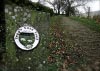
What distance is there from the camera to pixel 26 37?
6.21m

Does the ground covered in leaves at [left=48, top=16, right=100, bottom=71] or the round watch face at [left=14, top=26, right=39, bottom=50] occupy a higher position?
the round watch face at [left=14, top=26, right=39, bottom=50]

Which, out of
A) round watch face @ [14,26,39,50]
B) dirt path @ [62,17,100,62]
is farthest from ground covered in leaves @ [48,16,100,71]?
round watch face @ [14,26,39,50]

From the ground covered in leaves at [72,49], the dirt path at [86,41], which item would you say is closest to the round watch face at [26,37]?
the ground covered in leaves at [72,49]

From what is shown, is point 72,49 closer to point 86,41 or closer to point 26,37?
point 86,41

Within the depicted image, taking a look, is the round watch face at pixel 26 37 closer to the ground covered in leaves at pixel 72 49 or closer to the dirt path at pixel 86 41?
the ground covered in leaves at pixel 72 49

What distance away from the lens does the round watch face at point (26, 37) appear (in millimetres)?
6176

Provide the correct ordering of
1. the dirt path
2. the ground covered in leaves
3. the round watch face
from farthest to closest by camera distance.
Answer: the dirt path → the ground covered in leaves → the round watch face

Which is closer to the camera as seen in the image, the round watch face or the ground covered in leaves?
the round watch face

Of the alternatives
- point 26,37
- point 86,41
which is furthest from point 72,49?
point 26,37

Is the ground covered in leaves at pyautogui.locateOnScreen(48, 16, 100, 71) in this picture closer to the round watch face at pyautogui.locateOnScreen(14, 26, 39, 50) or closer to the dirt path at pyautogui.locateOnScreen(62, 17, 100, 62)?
the dirt path at pyautogui.locateOnScreen(62, 17, 100, 62)

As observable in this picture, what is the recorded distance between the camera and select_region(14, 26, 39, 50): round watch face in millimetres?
6176

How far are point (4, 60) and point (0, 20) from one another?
3.54ft

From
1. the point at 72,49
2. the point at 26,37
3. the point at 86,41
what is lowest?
the point at 72,49

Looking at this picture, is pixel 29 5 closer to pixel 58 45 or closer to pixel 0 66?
pixel 0 66
